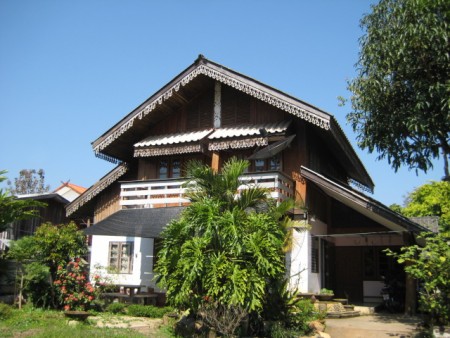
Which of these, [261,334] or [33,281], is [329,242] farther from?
[33,281]

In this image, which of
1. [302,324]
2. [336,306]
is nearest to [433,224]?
[336,306]

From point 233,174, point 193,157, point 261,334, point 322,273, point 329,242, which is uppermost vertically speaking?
point 193,157

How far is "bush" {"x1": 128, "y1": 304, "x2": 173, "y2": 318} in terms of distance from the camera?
14664mm

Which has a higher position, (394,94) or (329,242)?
(394,94)

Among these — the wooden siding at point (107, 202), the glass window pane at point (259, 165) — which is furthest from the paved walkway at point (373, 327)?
the wooden siding at point (107, 202)

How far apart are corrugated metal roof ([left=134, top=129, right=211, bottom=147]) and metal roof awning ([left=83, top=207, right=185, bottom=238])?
2.78 meters

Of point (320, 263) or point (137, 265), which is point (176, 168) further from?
point (320, 263)

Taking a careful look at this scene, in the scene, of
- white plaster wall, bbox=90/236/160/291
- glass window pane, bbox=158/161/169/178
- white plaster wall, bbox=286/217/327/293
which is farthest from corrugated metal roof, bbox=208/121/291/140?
white plaster wall, bbox=90/236/160/291

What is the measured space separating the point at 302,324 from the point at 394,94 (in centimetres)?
644

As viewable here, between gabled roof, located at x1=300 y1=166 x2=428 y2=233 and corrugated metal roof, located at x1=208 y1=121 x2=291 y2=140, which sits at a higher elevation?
corrugated metal roof, located at x1=208 y1=121 x2=291 y2=140

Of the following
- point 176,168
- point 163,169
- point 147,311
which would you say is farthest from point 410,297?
point 163,169

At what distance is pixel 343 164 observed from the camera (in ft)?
69.1

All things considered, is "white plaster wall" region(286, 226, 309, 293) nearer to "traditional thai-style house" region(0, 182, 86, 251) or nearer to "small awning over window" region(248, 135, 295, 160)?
"small awning over window" region(248, 135, 295, 160)

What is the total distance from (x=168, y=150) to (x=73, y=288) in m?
5.95
